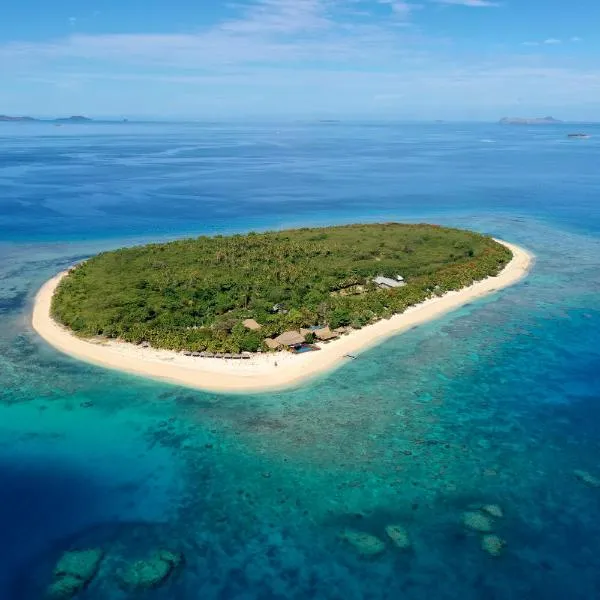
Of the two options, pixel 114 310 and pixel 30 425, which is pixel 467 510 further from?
pixel 114 310

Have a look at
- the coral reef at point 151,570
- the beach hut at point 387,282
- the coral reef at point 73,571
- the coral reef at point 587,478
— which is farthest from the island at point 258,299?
the coral reef at point 587,478

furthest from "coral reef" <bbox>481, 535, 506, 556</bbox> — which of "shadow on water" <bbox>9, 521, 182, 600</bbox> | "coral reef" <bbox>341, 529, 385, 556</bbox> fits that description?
"shadow on water" <bbox>9, 521, 182, 600</bbox>

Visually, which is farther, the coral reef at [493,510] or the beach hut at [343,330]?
the beach hut at [343,330]

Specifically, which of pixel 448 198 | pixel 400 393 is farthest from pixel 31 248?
pixel 448 198

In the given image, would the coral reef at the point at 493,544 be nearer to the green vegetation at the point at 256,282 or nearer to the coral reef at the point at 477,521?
the coral reef at the point at 477,521

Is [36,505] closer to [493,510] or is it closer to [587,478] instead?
[493,510]

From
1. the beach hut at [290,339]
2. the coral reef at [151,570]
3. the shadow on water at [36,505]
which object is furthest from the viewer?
the beach hut at [290,339]
